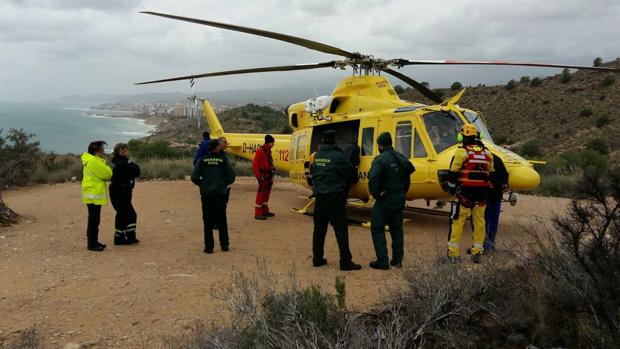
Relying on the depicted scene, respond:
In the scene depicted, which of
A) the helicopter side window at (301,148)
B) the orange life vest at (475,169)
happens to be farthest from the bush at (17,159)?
the orange life vest at (475,169)

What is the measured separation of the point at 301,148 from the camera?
10.5m

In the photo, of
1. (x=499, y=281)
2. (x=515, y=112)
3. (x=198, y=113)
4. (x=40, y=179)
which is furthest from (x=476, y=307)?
(x=515, y=112)

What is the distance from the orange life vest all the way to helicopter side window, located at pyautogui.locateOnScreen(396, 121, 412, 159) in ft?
7.30

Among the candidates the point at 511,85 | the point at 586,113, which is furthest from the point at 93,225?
the point at 511,85

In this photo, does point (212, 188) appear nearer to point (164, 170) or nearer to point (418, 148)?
point (418, 148)

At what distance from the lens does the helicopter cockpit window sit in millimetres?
7992

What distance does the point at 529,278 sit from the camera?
12.4ft

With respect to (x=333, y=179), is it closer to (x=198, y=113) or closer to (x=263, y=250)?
(x=263, y=250)

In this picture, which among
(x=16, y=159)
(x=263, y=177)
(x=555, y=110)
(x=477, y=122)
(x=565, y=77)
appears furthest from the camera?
(x=565, y=77)

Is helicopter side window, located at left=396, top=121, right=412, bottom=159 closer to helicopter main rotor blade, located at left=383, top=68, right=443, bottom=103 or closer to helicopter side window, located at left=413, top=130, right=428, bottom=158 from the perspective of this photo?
helicopter side window, located at left=413, top=130, right=428, bottom=158

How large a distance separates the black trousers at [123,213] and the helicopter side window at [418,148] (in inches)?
191

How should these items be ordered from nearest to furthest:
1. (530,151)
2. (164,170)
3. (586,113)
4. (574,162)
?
(164,170)
(574,162)
(530,151)
(586,113)

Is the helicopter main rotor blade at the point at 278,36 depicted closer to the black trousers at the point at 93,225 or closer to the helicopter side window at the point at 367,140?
the helicopter side window at the point at 367,140

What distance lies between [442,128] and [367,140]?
1.46 metres
